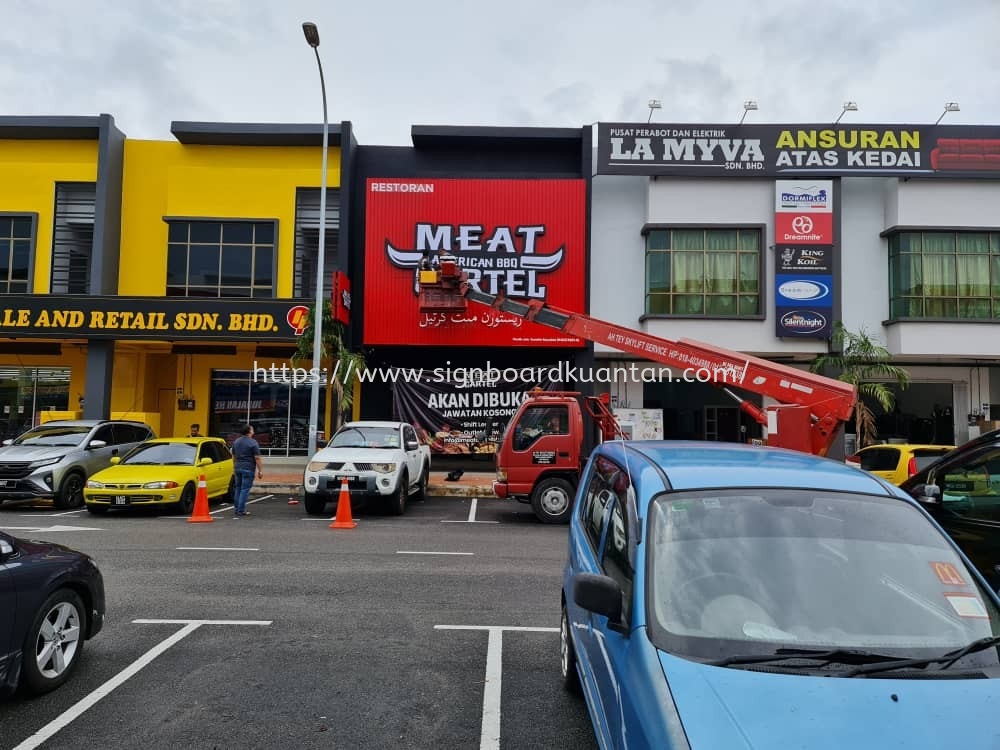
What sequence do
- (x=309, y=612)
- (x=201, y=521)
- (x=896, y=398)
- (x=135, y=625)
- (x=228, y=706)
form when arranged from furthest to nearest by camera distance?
(x=896, y=398)
(x=201, y=521)
(x=309, y=612)
(x=135, y=625)
(x=228, y=706)

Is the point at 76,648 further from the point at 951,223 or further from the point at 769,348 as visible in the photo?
the point at 951,223

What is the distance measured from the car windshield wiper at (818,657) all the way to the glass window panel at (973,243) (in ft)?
69.0

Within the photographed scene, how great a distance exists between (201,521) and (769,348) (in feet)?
50.3

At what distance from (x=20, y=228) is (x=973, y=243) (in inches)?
1110

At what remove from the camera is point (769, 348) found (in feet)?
64.0

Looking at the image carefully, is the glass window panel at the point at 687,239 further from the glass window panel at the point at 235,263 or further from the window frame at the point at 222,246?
the glass window panel at the point at 235,263

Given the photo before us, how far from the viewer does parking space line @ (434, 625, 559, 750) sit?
402 centimetres

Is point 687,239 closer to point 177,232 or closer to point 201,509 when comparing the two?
point 201,509

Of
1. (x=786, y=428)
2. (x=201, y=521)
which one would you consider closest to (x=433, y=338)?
(x=201, y=521)

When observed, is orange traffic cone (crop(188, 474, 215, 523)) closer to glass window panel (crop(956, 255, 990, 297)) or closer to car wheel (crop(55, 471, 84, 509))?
car wheel (crop(55, 471, 84, 509))

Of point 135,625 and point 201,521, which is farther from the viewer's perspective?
point 201,521

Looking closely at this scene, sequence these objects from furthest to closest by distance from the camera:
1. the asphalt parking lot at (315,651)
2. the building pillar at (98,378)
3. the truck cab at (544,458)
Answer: the building pillar at (98,378), the truck cab at (544,458), the asphalt parking lot at (315,651)

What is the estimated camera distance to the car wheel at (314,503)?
42.1 ft

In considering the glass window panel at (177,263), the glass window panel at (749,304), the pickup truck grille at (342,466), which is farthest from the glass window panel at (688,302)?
the glass window panel at (177,263)
